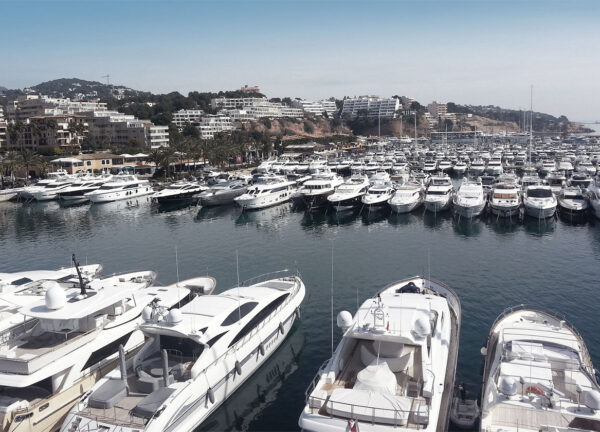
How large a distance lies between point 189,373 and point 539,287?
85.1 feet

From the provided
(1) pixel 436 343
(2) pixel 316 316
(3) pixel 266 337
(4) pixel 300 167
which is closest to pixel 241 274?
(2) pixel 316 316

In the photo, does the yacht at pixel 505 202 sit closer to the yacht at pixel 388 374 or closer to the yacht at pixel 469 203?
the yacht at pixel 469 203

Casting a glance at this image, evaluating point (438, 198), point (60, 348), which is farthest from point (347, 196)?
point (60, 348)

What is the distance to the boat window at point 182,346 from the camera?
2036 centimetres

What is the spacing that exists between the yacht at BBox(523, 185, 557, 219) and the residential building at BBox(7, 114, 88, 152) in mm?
116977

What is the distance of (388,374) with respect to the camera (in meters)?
17.1

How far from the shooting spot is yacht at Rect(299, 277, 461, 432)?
15188mm

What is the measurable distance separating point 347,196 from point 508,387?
49272 millimetres

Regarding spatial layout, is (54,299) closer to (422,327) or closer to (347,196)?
(422,327)

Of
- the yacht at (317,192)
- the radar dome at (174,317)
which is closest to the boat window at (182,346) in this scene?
the radar dome at (174,317)

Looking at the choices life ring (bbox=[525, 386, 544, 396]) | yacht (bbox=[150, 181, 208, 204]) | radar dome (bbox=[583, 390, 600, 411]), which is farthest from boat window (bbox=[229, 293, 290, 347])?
yacht (bbox=[150, 181, 208, 204])

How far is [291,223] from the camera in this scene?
59.8 meters

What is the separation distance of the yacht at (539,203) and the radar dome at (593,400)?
43339 mm

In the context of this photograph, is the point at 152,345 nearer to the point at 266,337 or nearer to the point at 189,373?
the point at 189,373
